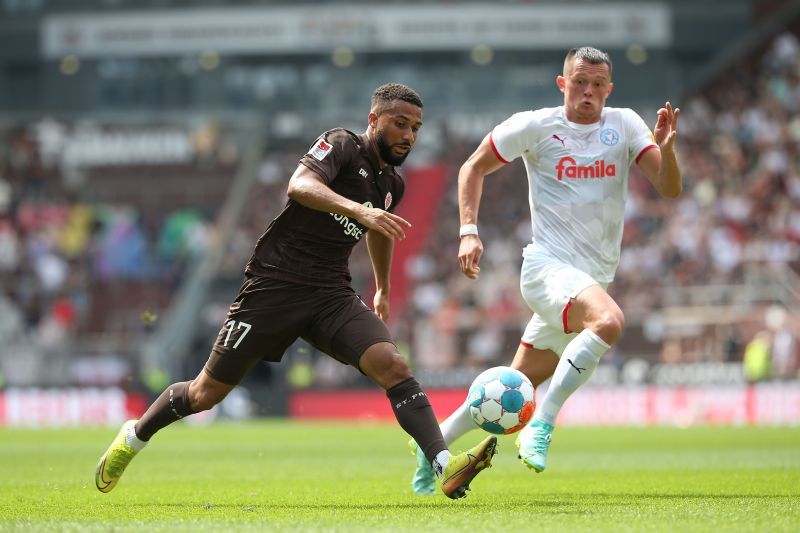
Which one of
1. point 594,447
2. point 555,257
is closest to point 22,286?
point 594,447

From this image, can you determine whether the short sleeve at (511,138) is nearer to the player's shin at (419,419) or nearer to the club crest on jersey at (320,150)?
the club crest on jersey at (320,150)

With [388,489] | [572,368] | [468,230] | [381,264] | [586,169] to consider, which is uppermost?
[586,169]

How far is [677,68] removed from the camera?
116ft

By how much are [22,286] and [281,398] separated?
776cm

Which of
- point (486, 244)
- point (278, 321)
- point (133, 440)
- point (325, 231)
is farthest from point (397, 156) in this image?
point (486, 244)

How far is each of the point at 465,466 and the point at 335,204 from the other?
59.7 inches

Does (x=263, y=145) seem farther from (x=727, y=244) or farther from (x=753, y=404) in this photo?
→ (x=753, y=404)

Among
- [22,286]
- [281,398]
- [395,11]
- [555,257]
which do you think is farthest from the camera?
[395,11]

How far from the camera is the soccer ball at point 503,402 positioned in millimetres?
7180

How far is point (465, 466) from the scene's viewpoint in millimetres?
6293

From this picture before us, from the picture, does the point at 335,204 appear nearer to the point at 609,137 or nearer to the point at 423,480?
the point at 423,480

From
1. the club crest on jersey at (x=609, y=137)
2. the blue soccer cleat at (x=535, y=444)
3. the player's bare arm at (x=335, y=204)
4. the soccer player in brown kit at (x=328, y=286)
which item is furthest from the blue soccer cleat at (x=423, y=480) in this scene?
the club crest on jersey at (x=609, y=137)

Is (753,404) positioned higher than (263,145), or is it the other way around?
(263,145)

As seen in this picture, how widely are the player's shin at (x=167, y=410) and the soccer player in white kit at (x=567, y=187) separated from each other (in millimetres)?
1461
